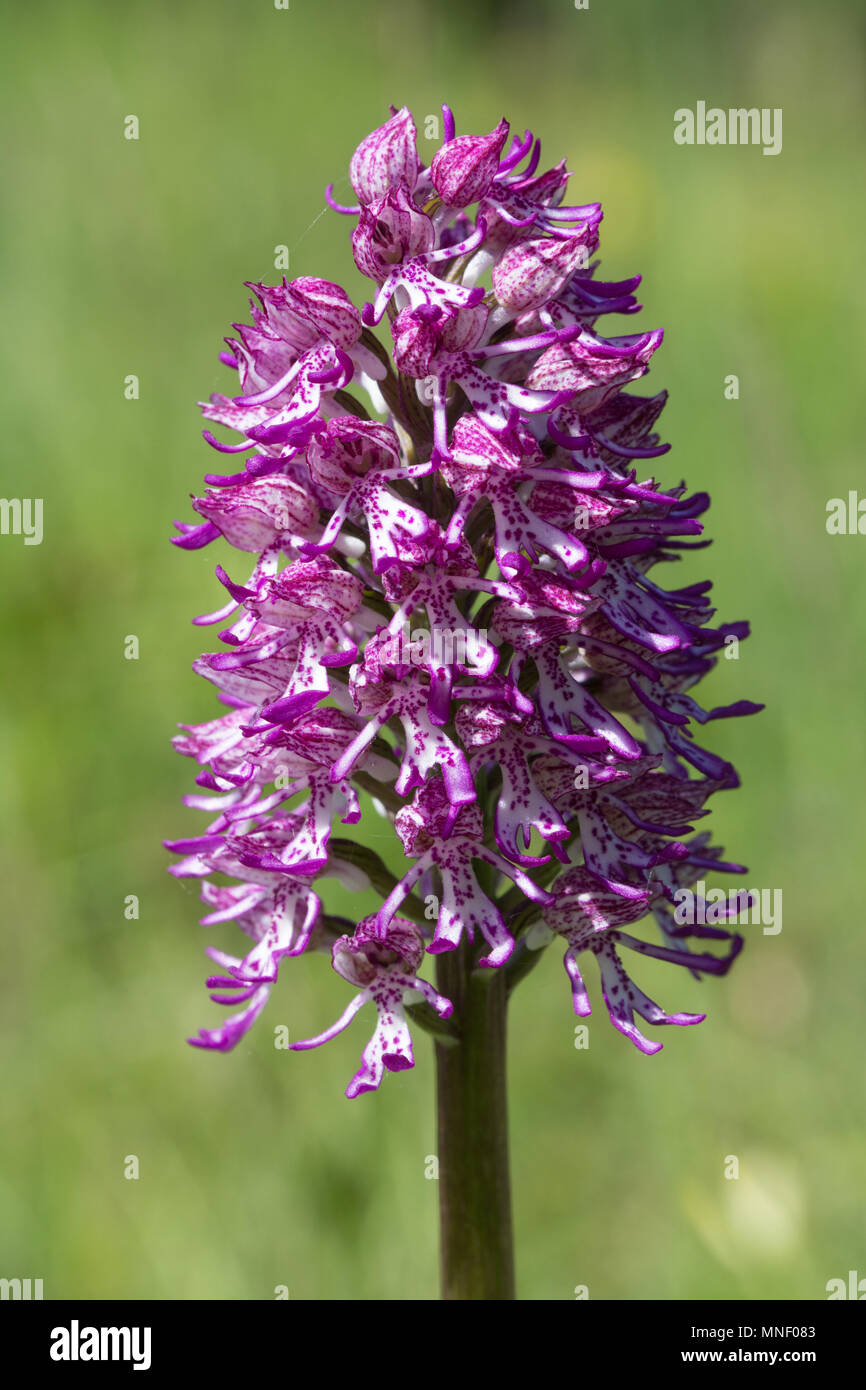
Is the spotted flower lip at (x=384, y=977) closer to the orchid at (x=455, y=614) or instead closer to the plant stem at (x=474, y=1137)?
the orchid at (x=455, y=614)

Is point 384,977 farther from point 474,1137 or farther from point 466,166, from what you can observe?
point 466,166

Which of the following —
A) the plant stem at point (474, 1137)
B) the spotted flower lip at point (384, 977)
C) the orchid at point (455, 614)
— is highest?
the orchid at point (455, 614)

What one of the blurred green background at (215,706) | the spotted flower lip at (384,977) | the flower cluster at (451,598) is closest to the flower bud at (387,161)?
the flower cluster at (451,598)

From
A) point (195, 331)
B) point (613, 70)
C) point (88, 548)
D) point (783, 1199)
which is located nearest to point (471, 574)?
point (783, 1199)

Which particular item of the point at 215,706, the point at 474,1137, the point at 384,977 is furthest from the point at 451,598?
the point at 215,706

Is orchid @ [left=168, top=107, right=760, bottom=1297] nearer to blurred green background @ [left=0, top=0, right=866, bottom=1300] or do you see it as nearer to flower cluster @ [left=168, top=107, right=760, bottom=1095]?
flower cluster @ [left=168, top=107, right=760, bottom=1095]

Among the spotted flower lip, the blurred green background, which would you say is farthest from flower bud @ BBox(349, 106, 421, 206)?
the blurred green background

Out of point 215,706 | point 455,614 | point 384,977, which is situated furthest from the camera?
point 215,706

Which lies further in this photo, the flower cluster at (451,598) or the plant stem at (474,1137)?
the plant stem at (474,1137)
